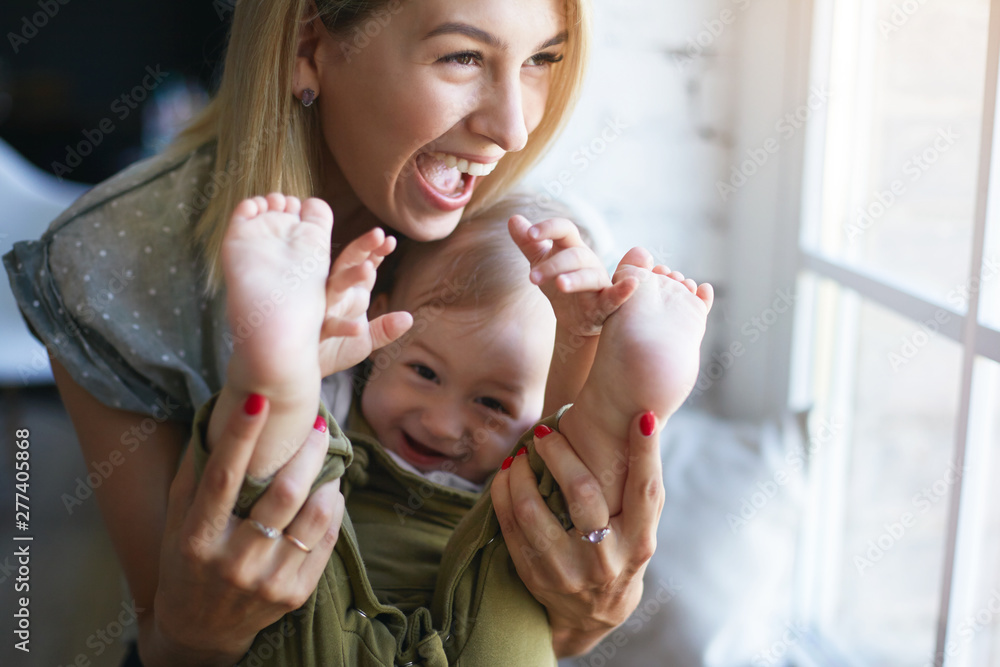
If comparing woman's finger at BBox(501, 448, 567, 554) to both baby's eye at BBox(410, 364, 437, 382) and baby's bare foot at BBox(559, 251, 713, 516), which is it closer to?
baby's bare foot at BBox(559, 251, 713, 516)

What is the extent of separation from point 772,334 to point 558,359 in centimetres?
113

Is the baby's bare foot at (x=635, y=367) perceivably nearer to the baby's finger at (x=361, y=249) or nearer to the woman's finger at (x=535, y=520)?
the woman's finger at (x=535, y=520)

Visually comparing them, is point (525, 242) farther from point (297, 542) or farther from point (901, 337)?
point (901, 337)

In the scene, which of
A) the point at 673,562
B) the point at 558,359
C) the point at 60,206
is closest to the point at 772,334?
the point at 673,562

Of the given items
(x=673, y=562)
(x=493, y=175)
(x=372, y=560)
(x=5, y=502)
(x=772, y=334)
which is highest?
(x=493, y=175)

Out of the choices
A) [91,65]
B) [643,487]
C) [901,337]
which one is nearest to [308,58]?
[643,487]

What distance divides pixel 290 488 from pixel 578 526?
297 millimetres

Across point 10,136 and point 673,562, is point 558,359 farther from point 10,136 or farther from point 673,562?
point 10,136

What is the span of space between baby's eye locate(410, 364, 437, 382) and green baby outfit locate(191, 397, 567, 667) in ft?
0.69

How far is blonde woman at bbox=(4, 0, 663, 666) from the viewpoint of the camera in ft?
3.10

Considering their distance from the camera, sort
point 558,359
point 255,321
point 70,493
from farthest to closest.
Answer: point 70,493 → point 558,359 → point 255,321

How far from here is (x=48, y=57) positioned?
11.1 ft

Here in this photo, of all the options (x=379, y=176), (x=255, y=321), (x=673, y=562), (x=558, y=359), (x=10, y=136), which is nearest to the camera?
(x=255, y=321)

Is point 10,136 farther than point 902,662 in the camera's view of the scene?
Yes
